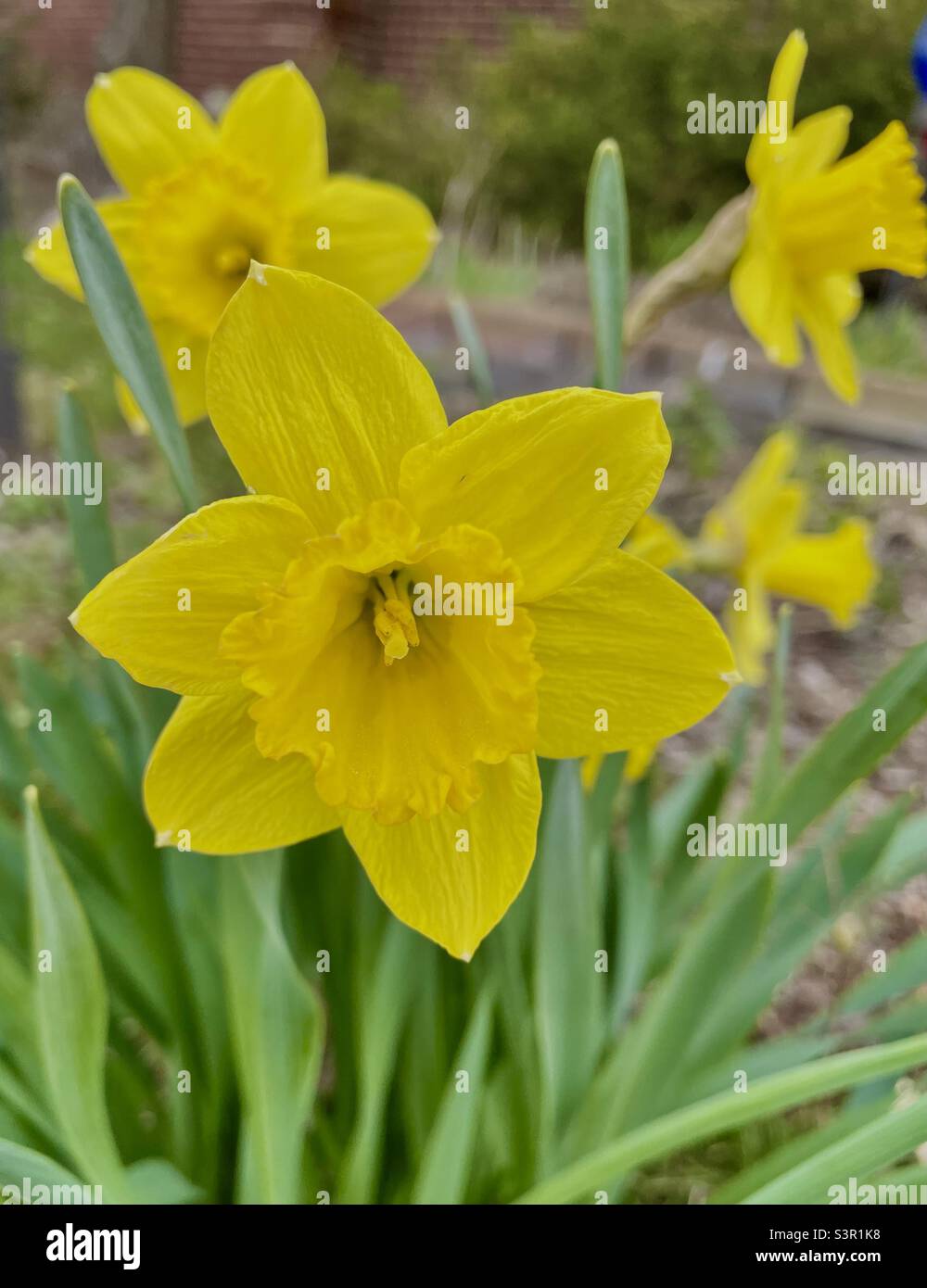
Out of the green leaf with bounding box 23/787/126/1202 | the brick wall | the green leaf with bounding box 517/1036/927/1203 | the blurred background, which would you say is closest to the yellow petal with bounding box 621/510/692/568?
the green leaf with bounding box 517/1036/927/1203

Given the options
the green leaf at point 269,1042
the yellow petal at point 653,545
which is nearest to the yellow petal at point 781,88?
the yellow petal at point 653,545

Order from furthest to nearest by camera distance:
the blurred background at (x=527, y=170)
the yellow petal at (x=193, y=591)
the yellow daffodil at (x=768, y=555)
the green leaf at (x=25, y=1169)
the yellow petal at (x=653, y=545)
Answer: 1. the blurred background at (x=527, y=170)
2. the yellow daffodil at (x=768, y=555)
3. the yellow petal at (x=653, y=545)
4. the green leaf at (x=25, y=1169)
5. the yellow petal at (x=193, y=591)

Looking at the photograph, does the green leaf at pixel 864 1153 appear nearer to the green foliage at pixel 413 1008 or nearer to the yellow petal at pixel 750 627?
the green foliage at pixel 413 1008

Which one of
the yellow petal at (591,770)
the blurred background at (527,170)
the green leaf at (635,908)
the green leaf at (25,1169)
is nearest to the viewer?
the green leaf at (25,1169)

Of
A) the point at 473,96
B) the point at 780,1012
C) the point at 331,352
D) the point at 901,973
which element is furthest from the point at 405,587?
the point at 473,96

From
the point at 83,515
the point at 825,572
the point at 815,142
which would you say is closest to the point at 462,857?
the point at 83,515

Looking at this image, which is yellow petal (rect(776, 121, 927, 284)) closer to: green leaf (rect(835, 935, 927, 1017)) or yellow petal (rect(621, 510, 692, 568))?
yellow petal (rect(621, 510, 692, 568))

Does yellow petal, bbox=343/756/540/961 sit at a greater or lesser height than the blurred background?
lesser
